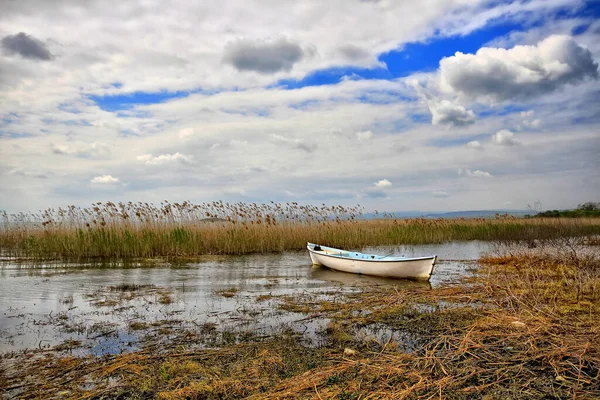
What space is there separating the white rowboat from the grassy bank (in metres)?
4.78

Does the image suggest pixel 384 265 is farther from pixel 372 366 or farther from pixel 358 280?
pixel 372 366

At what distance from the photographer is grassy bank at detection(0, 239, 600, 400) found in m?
4.36

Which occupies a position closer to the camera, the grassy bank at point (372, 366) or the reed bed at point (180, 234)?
the grassy bank at point (372, 366)

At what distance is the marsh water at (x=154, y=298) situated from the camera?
7129mm

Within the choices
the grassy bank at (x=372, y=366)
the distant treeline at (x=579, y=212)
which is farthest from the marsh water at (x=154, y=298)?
the distant treeline at (x=579, y=212)

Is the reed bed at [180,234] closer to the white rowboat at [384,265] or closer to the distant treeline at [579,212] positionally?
the white rowboat at [384,265]

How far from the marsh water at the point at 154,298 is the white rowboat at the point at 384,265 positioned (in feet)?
0.84

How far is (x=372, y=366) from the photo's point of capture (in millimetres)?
4969

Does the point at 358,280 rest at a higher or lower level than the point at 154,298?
lower

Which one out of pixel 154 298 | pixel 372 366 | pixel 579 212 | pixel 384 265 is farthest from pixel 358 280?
pixel 579 212

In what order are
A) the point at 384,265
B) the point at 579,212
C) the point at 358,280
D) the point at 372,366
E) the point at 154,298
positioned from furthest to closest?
the point at 579,212 < the point at 358,280 < the point at 384,265 < the point at 154,298 < the point at 372,366

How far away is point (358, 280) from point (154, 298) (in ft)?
19.3

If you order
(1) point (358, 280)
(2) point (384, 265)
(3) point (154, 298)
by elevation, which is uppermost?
(2) point (384, 265)

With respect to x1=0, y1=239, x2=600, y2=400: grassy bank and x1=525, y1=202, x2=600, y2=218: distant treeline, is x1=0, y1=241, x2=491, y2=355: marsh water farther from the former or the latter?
x1=525, y1=202, x2=600, y2=218: distant treeline
